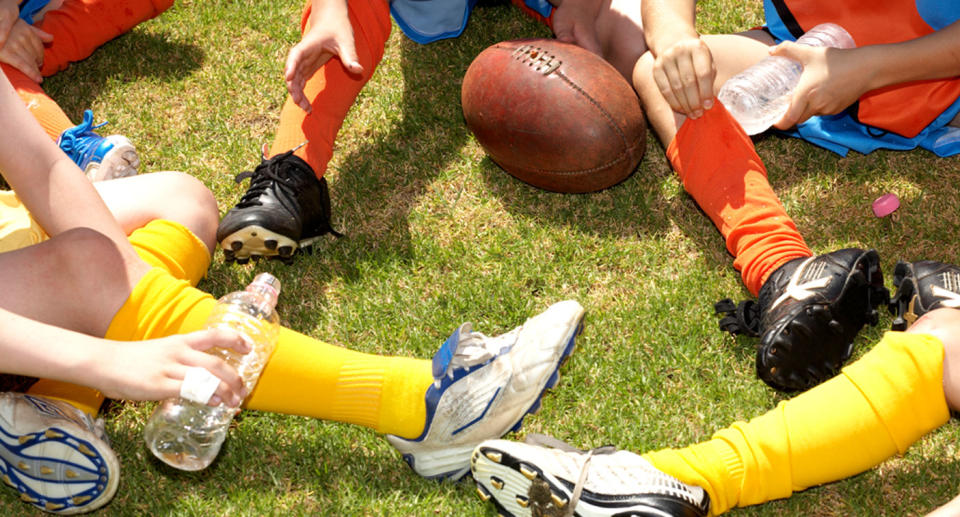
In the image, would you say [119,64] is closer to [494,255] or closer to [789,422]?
Answer: [494,255]

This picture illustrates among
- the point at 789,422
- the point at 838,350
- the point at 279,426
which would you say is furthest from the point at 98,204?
the point at 838,350

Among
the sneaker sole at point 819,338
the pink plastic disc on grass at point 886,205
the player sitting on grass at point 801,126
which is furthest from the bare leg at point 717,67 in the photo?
the sneaker sole at point 819,338

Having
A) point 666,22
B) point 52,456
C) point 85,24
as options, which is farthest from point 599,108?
point 85,24

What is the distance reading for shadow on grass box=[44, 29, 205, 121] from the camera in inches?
150

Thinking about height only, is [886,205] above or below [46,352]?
below

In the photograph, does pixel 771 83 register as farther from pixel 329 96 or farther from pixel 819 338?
pixel 329 96

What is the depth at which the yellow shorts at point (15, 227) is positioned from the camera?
258cm

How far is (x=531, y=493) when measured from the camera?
7.52 ft

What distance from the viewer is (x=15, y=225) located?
261 cm

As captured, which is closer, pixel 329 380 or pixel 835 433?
pixel 835 433

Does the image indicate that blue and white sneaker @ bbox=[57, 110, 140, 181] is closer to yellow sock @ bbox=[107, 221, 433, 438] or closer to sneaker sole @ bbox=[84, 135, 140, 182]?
sneaker sole @ bbox=[84, 135, 140, 182]

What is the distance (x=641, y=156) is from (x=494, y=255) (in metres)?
0.65

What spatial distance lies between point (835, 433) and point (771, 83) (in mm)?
1514

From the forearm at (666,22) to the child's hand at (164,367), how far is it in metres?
1.86
